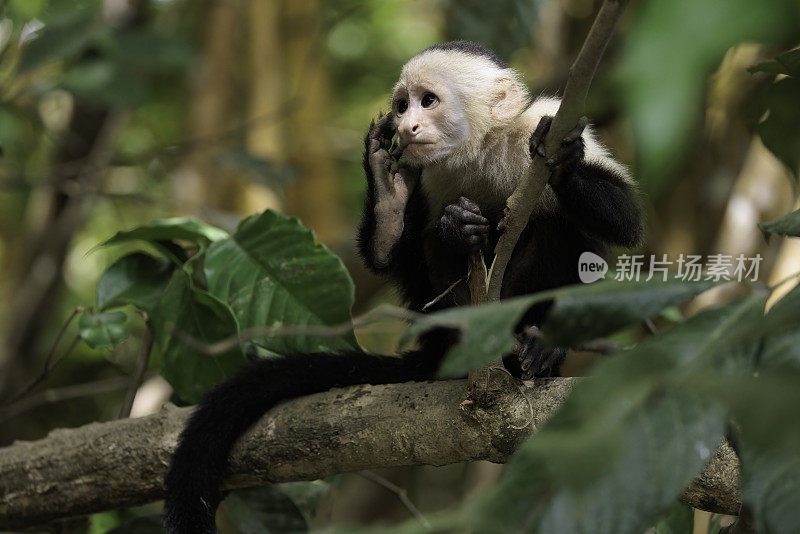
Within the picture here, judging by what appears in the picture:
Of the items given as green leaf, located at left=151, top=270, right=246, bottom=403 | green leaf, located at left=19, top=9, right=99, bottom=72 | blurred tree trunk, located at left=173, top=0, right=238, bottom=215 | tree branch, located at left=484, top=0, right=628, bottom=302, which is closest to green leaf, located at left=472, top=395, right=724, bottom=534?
tree branch, located at left=484, top=0, right=628, bottom=302

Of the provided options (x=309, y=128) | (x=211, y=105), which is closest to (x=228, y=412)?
(x=211, y=105)

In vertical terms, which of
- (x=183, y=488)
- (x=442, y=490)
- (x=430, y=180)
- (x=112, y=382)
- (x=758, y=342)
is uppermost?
(x=430, y=180)

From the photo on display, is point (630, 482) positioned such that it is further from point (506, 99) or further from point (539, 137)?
point (506, 99)

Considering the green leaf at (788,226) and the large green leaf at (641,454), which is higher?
the green leaf at (788,226)

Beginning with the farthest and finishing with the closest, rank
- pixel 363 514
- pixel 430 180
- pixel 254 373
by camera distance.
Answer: pixel 363 514, pixel 430 180, pixel 254 373

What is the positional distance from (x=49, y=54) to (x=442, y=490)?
3.61 meters

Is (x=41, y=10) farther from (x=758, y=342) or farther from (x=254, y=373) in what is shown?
(x=758, y=342)

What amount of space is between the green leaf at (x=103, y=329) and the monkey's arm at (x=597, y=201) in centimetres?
88

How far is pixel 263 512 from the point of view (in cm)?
169

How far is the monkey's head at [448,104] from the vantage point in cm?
174

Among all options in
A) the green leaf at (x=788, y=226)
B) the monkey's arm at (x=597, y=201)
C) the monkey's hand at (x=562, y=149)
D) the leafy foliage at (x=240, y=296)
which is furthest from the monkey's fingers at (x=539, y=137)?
the leafy foliage at (x=240, y=296)

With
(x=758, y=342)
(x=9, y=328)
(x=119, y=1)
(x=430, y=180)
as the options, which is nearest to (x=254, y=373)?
(x=430, y=180)

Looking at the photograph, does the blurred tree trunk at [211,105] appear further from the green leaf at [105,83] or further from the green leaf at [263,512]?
the green leaf at [263,512]

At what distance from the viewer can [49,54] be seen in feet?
7.55
